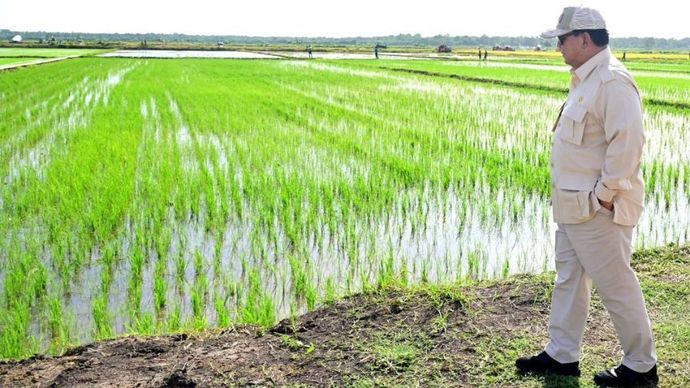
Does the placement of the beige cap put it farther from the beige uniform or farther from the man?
the beige uniform

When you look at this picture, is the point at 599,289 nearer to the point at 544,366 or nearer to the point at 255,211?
the point at 544,366

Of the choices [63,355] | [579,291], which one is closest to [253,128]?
[63,355]

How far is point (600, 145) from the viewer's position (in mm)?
2498

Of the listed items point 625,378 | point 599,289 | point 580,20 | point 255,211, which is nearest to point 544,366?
point 625,378

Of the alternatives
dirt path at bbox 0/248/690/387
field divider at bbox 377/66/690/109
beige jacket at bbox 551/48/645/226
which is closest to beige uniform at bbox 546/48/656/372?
beige jacket at bbox 551/48/645/226

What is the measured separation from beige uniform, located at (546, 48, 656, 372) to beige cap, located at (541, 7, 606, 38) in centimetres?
11

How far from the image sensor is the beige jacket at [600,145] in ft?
7.84

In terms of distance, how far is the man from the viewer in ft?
7.88

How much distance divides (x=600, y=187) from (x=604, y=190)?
0.06 ft

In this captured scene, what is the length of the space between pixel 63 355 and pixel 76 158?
16.0 feet

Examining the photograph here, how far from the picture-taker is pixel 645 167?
717cm

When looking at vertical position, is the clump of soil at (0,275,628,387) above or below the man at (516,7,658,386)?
below

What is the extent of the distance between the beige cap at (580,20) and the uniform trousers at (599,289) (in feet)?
2.11

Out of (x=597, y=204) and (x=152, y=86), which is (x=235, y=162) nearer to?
(x=597, y=204)
